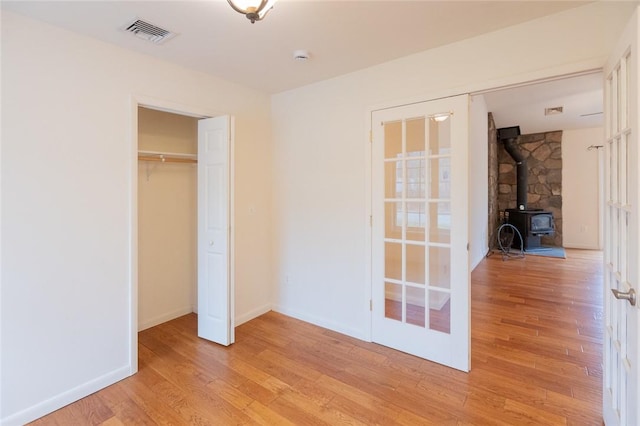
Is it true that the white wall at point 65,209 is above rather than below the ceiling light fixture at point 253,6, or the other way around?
below

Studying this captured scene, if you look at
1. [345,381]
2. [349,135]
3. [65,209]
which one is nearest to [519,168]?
[349,135]

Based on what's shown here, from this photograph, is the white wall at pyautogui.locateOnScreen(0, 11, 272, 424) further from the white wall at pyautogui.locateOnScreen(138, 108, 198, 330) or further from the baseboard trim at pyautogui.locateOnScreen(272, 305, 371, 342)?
the baseboard trim at pyautogui.locateOnScreen(272, 305, 371, 342)

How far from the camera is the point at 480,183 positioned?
5.90 metres

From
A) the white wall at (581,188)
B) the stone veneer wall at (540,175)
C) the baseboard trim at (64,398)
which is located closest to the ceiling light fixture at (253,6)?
the baseboard trim at (64,398)

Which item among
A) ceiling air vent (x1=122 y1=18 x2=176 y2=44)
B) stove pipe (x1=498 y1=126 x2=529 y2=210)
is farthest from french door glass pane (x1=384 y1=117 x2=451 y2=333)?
stove pipe (x1=498 y1=126 x2=529 y2=210)

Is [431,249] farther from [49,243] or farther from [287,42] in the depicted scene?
[49,243]

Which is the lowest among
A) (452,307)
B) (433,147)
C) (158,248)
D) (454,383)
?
(454,383)

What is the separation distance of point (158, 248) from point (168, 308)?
68 cm

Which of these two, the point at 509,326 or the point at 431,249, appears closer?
the point at 431,249

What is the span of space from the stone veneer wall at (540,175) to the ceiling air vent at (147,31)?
26.3ft

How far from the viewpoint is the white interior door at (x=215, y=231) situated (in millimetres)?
2873

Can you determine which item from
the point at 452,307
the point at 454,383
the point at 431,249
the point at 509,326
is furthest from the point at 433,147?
the point at 509,326

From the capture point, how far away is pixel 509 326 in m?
3.31

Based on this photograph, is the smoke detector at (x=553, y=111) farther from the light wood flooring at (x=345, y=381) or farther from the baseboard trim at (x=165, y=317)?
the baseboard trim at (x=165, y=317)
